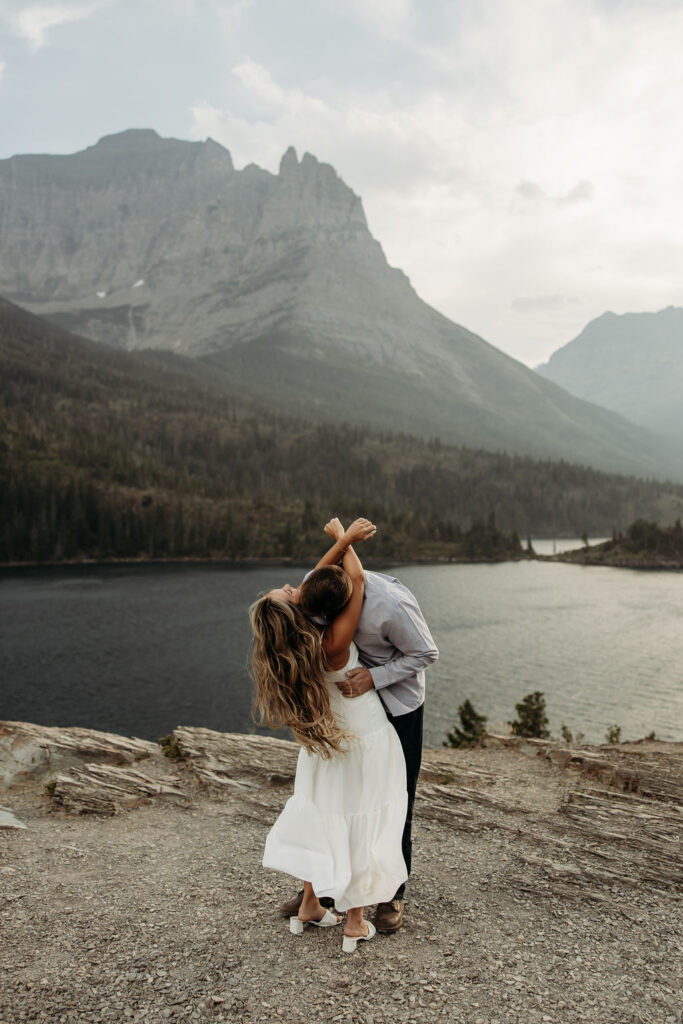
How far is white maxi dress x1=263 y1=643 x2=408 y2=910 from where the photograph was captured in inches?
216

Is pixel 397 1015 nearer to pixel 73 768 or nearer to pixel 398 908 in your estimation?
pixel 398 908

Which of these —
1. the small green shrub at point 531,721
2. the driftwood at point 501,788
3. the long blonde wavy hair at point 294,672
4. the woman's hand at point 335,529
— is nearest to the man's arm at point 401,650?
the long blonde wavy hair at point 294,672

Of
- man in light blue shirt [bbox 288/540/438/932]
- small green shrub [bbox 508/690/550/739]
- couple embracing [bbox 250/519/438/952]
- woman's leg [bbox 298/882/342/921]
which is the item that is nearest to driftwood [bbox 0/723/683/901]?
woman's leg [bbox 298/882/342/921]

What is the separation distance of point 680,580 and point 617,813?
4589 inches

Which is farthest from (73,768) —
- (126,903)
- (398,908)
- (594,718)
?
(594,718)

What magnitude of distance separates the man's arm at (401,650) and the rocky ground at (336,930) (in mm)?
2333

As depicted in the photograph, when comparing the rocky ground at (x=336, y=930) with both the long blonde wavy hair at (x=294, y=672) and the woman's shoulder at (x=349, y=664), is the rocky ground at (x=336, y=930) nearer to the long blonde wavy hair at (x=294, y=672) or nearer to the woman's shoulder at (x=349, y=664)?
the long blonde wavy hair at (x=294, y=672)

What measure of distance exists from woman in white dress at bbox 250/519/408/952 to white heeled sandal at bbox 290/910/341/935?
0.48 m

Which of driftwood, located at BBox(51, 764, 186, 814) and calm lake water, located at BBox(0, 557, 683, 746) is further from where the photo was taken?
calm lake water, located at BBox(0, 557, 683, 746)

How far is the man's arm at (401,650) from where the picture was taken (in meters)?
5.45

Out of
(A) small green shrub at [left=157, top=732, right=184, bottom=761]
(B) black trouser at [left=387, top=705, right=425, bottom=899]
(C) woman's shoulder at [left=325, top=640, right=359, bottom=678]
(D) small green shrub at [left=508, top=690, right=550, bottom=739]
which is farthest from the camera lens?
(D) small green shrub at [left=508, top=690, right=550, bottom=739]

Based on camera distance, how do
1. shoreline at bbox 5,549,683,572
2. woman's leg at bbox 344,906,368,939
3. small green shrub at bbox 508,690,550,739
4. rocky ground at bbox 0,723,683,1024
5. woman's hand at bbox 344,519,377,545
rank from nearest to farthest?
rocky ground at bbox 0,723,683,1024, woman's hand at bbox 344,519,377,545, woman's leg at bbox 344,906,368,939, small green shrub at bbox 508,690,550,739, shoreline at bbox 5,549,683,572

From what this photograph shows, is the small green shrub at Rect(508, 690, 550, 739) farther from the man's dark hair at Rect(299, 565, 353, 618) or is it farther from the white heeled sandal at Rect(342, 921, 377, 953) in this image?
the man's dark hair at Rect(299, 565, 353, 618)

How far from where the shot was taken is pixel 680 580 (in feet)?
366
